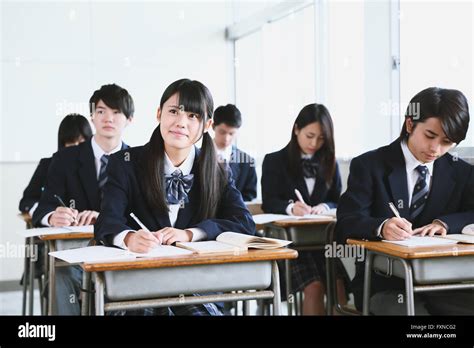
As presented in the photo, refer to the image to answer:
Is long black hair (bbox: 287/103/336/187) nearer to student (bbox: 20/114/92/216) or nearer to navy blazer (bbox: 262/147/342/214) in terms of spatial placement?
navy blazer (bbox: 262/147/342/214)

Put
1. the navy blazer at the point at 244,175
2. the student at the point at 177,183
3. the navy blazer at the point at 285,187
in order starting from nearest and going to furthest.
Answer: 1. the student at the point at 177,183
2. the navy blazer at the point at 285,187
3. the navy blazer at the point at 244,175

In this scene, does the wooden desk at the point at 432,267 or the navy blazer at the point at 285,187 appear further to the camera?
the navy blazer at the point at 285,187

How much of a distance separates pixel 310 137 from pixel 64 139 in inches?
53.8

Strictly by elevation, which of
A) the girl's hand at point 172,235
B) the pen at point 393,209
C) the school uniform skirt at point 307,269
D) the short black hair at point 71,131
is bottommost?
the school uniform skirt at point 307,269

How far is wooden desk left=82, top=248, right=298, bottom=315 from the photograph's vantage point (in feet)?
5.56

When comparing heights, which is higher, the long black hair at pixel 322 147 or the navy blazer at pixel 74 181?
the long black hair at pixel 322 147

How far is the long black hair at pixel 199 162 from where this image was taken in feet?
6.95

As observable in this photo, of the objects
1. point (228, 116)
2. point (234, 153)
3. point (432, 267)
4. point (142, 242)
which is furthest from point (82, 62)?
point (432, 267)

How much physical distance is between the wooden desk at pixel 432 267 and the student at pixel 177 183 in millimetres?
505

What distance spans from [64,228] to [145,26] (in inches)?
37.9

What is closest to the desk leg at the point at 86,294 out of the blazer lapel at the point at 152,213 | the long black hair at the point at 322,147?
the blazer lapel at the point at 152,213

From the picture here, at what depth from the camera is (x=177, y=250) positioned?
1843 millimetres

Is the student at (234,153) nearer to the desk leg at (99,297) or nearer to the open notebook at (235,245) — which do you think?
the open notebook at (235,245)

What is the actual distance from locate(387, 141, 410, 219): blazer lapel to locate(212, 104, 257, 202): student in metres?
1.62
